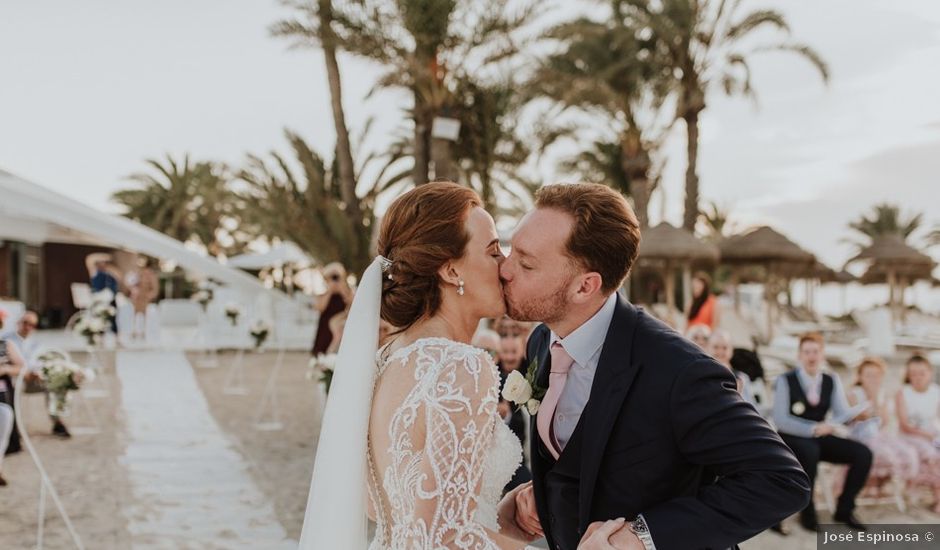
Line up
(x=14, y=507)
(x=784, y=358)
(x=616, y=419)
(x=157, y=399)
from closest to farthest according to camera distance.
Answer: (x=616, y=419)
(x=14, y=507)
(x=157, y=399)
(x=784, y=358)

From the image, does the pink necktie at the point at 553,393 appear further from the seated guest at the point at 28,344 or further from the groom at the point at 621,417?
the seated guest at the point at 28,344

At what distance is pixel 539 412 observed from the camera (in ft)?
7.40

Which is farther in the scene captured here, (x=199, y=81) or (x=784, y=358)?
(x=199, y=81)

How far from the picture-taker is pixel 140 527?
6.16 meters

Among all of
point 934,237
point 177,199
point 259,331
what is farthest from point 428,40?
point 934,237

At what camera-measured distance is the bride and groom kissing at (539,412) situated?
5.91 ft

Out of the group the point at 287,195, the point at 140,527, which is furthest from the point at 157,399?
the point at 287,195

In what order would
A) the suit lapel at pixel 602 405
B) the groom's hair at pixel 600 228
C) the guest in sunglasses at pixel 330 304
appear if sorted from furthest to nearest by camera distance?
the guest in sunglasses at pixel 330 304, the groom's hair at pixel 600 228, the suit lapel at pixel 602 405

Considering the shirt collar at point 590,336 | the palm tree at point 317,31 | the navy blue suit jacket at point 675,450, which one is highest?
the palm tree at point 317,31

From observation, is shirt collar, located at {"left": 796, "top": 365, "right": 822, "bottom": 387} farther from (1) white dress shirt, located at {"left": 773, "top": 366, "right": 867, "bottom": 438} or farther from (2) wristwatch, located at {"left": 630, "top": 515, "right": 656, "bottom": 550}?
(2) wristwatch, located at {"left": 630, "top": 515, "right": 656, "bottom": 550}

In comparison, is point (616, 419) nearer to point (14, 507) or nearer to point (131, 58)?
point (14, 507)

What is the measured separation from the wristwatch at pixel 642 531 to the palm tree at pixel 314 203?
1747 cm

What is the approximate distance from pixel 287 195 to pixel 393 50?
6.68 metres

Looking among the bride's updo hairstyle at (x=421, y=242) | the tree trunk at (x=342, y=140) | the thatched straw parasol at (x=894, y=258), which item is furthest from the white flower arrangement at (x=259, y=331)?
the thatched straw parasol at (x=894, y=258)
